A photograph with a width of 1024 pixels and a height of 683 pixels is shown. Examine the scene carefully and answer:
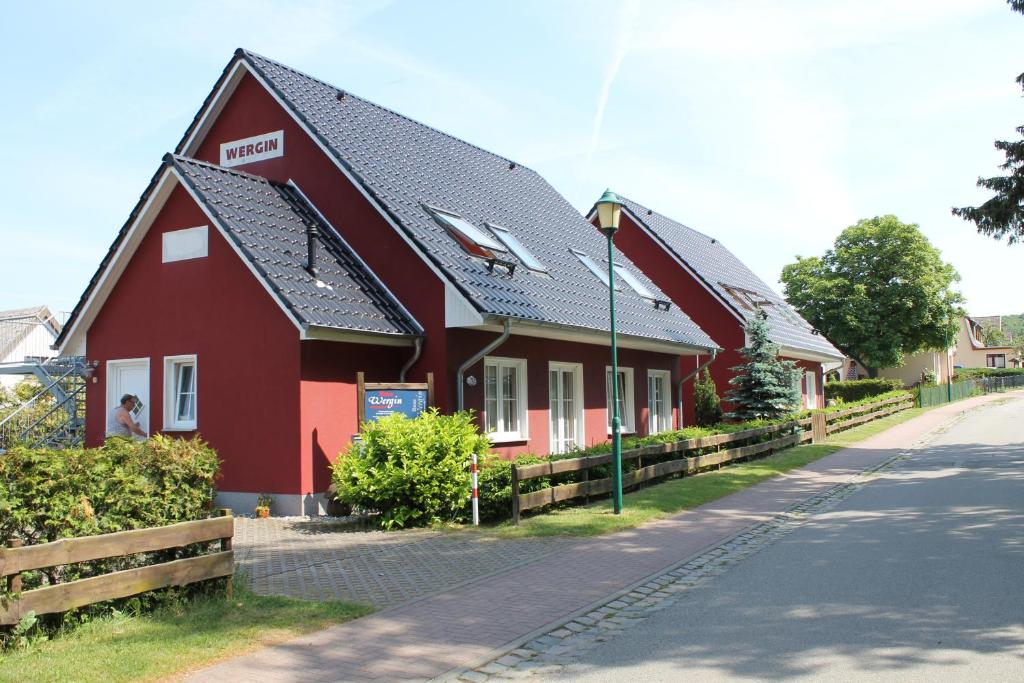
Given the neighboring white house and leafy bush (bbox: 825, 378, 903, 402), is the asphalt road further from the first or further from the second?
the neighboring white house

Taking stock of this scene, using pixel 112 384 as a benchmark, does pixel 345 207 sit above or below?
above

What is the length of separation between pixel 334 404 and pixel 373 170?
4960 millimetres

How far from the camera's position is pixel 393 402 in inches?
507

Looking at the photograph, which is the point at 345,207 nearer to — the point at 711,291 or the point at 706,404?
the point at 706,404

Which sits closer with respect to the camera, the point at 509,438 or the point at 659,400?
the point at 509,438

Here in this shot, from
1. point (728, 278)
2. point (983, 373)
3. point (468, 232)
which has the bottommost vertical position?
point (983, 373)

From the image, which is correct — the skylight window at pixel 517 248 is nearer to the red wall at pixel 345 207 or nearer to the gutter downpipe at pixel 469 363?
the red wall at pixel 345 207

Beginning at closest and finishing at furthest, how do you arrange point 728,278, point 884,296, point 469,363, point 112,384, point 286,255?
point 286,255
point 469,363
point 112,384
point 728,278
point 884,296

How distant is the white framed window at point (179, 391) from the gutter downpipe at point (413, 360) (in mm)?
3335

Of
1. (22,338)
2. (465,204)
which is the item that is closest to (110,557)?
(465,204)

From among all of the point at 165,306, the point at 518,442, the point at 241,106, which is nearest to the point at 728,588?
the point at 518,442

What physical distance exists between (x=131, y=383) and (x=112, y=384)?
0.44 m

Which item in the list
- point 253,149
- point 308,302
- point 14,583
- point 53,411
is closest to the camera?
point 14,583

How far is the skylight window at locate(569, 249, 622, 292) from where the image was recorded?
67.3ft
